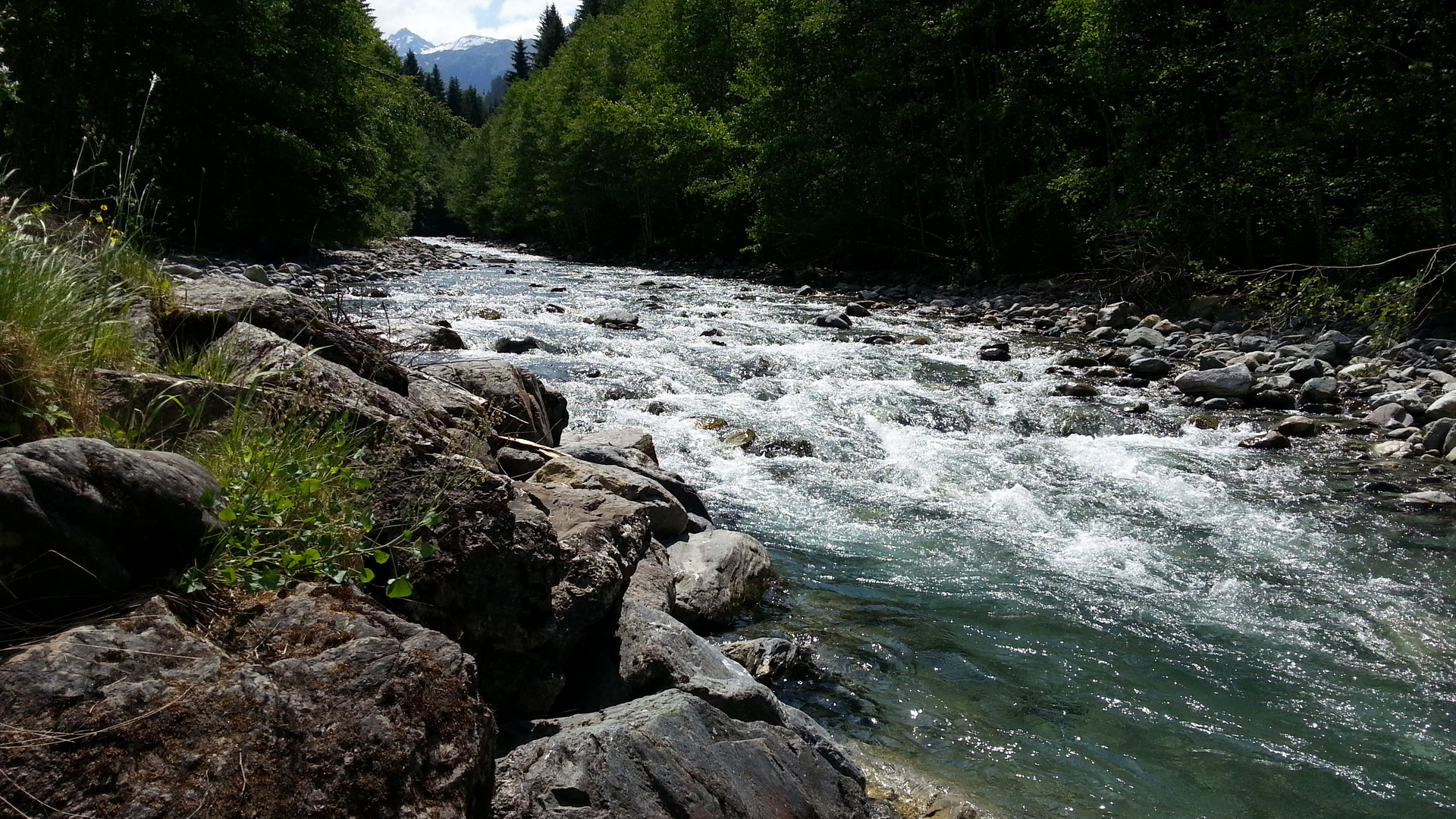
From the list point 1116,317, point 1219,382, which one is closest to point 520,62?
point 1116,317

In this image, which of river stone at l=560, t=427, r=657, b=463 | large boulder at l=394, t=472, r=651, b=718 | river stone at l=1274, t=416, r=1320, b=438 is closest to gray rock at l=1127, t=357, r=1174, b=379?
river stone at l=1274, t=416, r=1320, b=438

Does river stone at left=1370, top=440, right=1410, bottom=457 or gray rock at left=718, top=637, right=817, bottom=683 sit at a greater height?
river stone at left=1370, top=440, right=1410, bottom=457

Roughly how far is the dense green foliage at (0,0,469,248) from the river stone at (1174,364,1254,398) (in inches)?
725

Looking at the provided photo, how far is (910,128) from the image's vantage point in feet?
80.8

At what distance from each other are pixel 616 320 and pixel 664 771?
1363 centimetres

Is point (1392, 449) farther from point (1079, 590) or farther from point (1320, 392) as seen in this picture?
point (1079, 590)

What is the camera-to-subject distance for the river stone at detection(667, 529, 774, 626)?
5.42 meters

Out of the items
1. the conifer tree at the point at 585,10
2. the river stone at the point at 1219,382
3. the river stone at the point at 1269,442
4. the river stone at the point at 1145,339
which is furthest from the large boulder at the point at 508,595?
the conifer tree at the point at 585,10

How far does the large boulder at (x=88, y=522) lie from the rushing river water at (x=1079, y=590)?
10.7 feet

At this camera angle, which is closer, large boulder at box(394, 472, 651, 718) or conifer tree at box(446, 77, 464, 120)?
large boulder at box(394, 472, 651, 718)

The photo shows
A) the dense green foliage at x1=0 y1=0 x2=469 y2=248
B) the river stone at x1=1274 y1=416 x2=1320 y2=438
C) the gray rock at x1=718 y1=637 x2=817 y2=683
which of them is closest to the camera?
the gray rock at x1=718 y1=637 x2=817 y2=683

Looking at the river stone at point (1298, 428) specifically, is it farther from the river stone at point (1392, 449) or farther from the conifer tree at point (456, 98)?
the conifer tree at point (456, 98)

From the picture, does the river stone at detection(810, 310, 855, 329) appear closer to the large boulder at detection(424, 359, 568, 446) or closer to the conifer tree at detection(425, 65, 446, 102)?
the large boulder at detection(424, 359, 568, 446)

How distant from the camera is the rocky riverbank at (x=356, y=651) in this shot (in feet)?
5.90
